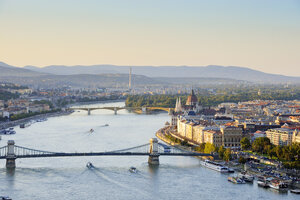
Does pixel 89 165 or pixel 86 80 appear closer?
pixel 89 165

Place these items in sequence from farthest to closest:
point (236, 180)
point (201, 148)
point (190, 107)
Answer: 1. point (190, 107)
2. point (201, 148)
3. point (236, 180)

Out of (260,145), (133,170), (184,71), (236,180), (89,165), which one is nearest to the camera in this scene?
(236,180)

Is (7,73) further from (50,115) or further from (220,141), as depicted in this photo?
(220,141)

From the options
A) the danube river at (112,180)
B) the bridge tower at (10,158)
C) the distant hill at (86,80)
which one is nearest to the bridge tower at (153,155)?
the danube river at (112,180)

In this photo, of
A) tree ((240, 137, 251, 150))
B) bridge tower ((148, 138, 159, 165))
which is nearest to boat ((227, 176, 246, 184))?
bridge tower ((148, 138, 159, 165))

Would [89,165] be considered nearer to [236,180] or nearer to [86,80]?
[236,180]

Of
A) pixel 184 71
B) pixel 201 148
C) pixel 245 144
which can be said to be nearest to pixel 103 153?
pixel 201 148

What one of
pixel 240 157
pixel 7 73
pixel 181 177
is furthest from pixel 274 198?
pixel 7 73

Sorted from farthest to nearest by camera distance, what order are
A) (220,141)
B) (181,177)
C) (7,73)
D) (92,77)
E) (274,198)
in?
(92,77) → (7,73) → (220,141) → (181,177) → (274,198)

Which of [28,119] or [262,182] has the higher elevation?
[262,182]

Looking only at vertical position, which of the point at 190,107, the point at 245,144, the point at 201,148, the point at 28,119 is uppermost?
the point at 190,107

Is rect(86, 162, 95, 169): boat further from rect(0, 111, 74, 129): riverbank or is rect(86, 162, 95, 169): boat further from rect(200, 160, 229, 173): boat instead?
rect(0, 111, 74, 129): riverbank
